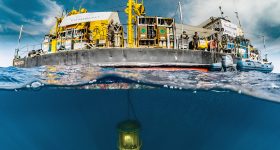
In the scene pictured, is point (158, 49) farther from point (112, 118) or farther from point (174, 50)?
point (112, 118)

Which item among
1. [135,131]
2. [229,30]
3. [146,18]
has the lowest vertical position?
[135,131]

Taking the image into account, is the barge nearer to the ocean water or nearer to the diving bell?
the ocean water

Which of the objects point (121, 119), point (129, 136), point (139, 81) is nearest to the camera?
point (129, 136)

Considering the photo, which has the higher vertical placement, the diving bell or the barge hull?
the barge hull

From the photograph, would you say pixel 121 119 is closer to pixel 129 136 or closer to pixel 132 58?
pixel 132 58

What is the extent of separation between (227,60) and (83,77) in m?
11.3

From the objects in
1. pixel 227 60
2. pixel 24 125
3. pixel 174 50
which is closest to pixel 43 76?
pixel 174 50

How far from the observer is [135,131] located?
609 centimetres

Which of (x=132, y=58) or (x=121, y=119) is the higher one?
(x=132, y=58)

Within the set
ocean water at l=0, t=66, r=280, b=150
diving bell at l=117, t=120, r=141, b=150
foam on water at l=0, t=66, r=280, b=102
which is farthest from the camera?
ocean water at l=0, t=66, r=280, b=150

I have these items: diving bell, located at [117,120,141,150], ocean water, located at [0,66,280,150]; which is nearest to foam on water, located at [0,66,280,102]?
diving bell, located at [117,120,141,150]

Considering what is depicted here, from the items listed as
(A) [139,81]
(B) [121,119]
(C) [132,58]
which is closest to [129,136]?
(A) [139,81]

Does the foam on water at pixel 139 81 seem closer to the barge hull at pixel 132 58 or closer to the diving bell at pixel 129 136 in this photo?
the diving bell at pixel 129 136

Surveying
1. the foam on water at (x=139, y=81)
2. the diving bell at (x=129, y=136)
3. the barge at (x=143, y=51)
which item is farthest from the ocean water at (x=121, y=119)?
the diving bell at (x=129, y=136)
